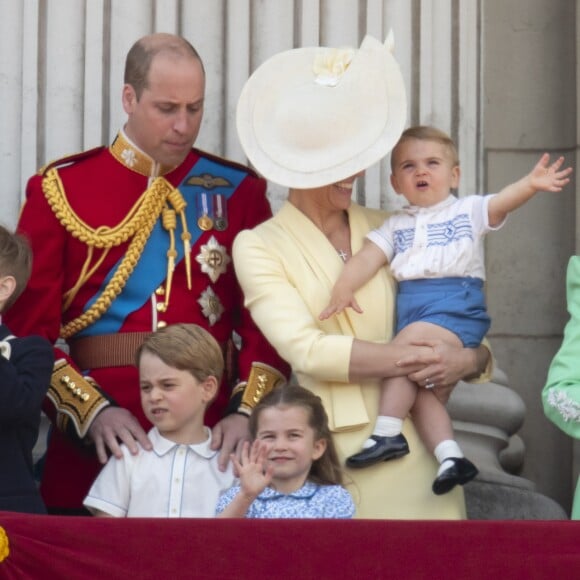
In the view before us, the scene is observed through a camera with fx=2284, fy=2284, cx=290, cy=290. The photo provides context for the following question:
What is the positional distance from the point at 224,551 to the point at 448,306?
3.85 ft

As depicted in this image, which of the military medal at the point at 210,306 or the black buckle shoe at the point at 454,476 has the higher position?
the military medal at the point at 210,306

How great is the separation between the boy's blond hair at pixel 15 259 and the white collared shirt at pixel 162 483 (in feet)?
1.57

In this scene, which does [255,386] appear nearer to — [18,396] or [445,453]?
[445,453]

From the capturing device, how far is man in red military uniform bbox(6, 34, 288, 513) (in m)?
5.68

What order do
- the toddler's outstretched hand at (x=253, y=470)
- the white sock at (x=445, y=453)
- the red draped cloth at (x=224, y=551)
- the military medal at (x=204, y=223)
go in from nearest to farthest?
the red draped cloth at (x=224, y=551) < the toddler's outstretched hand at (x=253, y=470) < the white sock at (x=445, y=453) < the military medal at (x=204, y=223)

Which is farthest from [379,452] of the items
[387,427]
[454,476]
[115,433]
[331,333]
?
[115,433]

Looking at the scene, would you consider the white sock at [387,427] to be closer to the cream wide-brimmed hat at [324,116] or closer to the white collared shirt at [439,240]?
the white collared shirt at [439,240]

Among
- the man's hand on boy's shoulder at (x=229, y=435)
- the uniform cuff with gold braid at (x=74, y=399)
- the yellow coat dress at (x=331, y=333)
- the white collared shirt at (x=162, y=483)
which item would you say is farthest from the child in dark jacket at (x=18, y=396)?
the yellow coat dress at (x=331, y=333)

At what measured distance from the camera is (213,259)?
584cm

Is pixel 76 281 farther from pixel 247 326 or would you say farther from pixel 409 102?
pixel 409 102

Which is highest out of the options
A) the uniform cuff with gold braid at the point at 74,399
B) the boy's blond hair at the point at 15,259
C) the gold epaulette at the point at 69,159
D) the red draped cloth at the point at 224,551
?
the gold epaulette at the point at 69,159

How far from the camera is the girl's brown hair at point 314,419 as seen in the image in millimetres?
5254

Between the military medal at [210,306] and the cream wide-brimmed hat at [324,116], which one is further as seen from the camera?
the military medal at [210,306]

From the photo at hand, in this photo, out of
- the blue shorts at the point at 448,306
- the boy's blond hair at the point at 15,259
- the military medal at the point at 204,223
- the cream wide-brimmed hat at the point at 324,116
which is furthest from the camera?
the military medal at the point at 204,223
